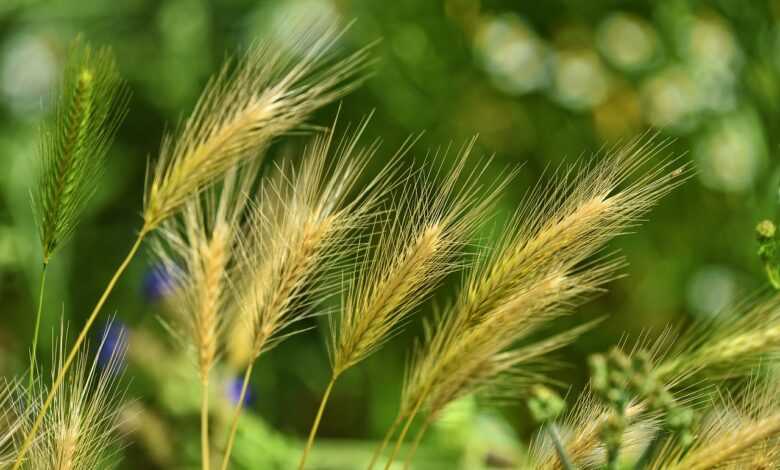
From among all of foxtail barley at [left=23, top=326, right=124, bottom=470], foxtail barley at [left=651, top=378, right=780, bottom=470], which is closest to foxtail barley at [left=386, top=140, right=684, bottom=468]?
foxtail barley at [left=651, top=378, right=780, bottom=470]

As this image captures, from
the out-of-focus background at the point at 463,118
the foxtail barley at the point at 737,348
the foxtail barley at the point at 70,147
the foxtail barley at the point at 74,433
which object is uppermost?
the out-of-focus background at the point at 463,118

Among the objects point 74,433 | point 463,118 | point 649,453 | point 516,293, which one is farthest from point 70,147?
point 463,118

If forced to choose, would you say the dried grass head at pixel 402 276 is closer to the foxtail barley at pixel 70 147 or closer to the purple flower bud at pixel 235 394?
the foxtail barley at pixel 70 147

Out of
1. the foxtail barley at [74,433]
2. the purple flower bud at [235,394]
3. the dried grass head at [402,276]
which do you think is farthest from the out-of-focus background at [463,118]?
the dried grass head at [402,276]

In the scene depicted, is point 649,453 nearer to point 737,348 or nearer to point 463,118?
point 737,348

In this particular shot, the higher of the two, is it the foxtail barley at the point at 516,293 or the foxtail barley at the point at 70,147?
the foxtail barley at the point at 70,147

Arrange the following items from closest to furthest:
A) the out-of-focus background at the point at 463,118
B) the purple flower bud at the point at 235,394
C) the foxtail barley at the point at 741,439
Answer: the foxtail barley at the point at 741,439, the purple flower bud at the point at 235,394, the out-of-focus background at the point at 463,118

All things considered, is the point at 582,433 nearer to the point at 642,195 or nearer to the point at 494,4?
the point at 642,195

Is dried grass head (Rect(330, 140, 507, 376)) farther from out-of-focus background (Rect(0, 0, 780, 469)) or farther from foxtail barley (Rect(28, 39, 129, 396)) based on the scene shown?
out-of-focus background (Rect(0, 0, 780, 469))

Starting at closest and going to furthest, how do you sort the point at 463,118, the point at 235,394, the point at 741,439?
the point at 741,439 → the point at 235,394 → the point at 463,118

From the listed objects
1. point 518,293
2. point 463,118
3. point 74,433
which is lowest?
point 74,433
